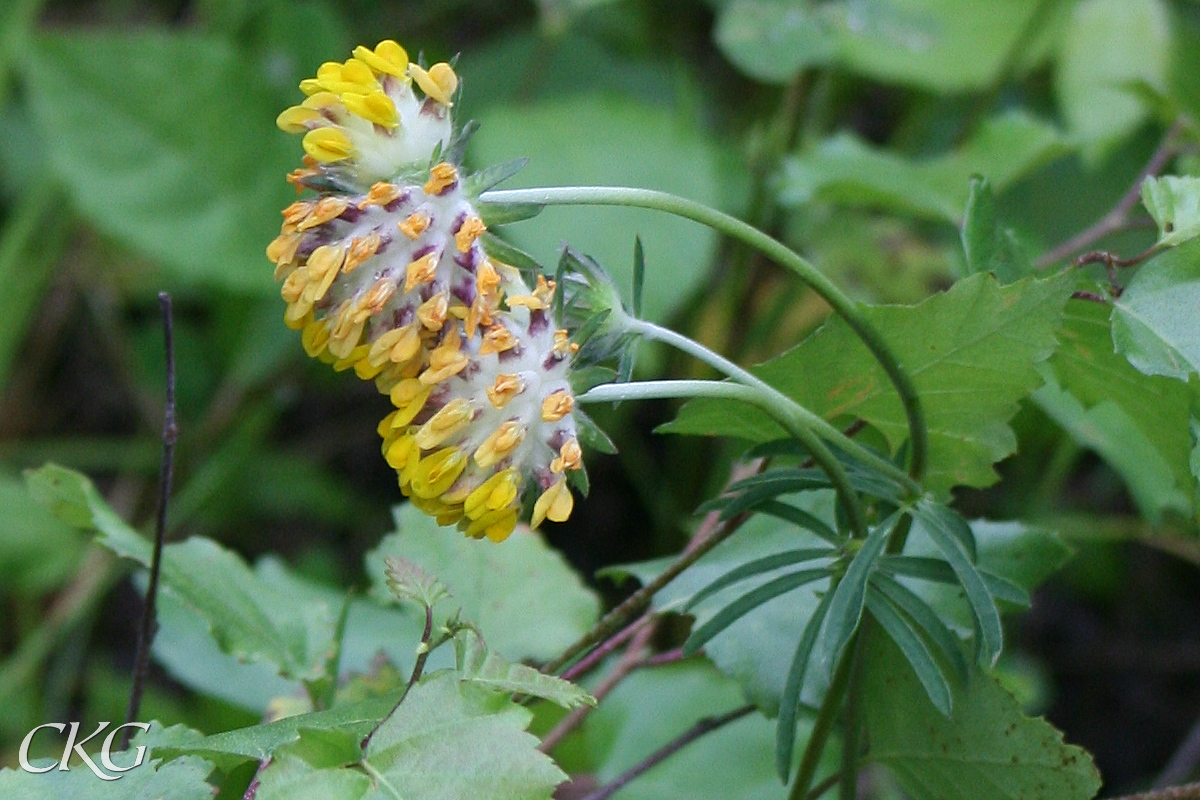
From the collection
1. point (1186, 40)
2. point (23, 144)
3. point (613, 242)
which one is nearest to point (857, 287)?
point (613, 242)

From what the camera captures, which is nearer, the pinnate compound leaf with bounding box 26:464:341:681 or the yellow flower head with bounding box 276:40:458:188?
the yellow flower head with bounding box 276:40:458:188

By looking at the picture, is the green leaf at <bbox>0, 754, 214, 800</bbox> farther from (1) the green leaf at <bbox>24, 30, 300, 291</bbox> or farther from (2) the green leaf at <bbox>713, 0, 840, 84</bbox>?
(1) the green leaf at <bbox>24, 30, 300, 291</bbox>

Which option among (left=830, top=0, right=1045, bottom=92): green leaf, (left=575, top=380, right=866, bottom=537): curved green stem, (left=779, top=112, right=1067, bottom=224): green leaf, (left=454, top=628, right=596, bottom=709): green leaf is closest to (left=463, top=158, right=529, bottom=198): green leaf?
(left=575, top=380, right=866, bottom=537): curved green stem

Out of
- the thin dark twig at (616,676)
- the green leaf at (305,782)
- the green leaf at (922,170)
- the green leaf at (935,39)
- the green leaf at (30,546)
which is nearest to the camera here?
the green leaf at (305,782)

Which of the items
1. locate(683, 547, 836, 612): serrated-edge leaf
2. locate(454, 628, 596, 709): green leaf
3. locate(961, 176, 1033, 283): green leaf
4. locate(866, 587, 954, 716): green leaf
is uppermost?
locate(961, 176, 1033, 283): green leaf

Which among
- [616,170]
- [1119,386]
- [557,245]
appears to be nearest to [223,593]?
[1119,386]

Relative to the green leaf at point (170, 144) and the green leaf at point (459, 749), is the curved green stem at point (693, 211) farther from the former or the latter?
the green leaf at point (170, 144)

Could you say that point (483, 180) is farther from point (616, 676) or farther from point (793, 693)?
point (616, 676)

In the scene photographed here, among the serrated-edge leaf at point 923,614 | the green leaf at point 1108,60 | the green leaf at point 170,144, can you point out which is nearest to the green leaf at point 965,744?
the serrated-edge leaf at point 923,614
